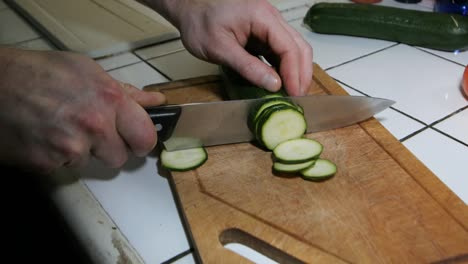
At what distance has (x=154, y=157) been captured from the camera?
0.87 m

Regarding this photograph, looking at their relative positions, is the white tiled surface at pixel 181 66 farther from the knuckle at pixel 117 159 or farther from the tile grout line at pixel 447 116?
the tile grout line at pixel 447 116

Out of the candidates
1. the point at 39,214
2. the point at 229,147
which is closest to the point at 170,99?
the point at 229,147

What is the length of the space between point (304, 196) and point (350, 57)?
69 centimetres

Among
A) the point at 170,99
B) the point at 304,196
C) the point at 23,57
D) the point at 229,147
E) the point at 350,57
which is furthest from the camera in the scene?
the point at 350,57

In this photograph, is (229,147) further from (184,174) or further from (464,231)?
(464,231)

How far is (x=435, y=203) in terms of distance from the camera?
708mm

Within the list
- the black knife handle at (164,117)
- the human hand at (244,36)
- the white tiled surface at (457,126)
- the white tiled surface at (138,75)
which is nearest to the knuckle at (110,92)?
the black knife handle at (164,117)

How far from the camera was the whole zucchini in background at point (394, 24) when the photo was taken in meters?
1.25

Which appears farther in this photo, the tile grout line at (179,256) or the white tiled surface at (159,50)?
the white tiled surface at (159,50)

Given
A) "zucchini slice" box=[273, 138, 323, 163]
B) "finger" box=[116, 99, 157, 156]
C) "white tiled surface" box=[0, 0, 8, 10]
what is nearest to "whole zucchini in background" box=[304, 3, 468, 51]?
"zucchini slice" box=[273, 138, 323, 163]

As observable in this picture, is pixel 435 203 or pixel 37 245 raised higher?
pixel 435 203

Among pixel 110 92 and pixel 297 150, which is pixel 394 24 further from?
pixel 110 92

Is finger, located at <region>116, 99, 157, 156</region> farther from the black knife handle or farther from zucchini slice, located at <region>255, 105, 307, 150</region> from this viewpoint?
zucchini slice, located at <region>255, 105, 307, 150</region>

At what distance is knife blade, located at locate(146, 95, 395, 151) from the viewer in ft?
2.62
